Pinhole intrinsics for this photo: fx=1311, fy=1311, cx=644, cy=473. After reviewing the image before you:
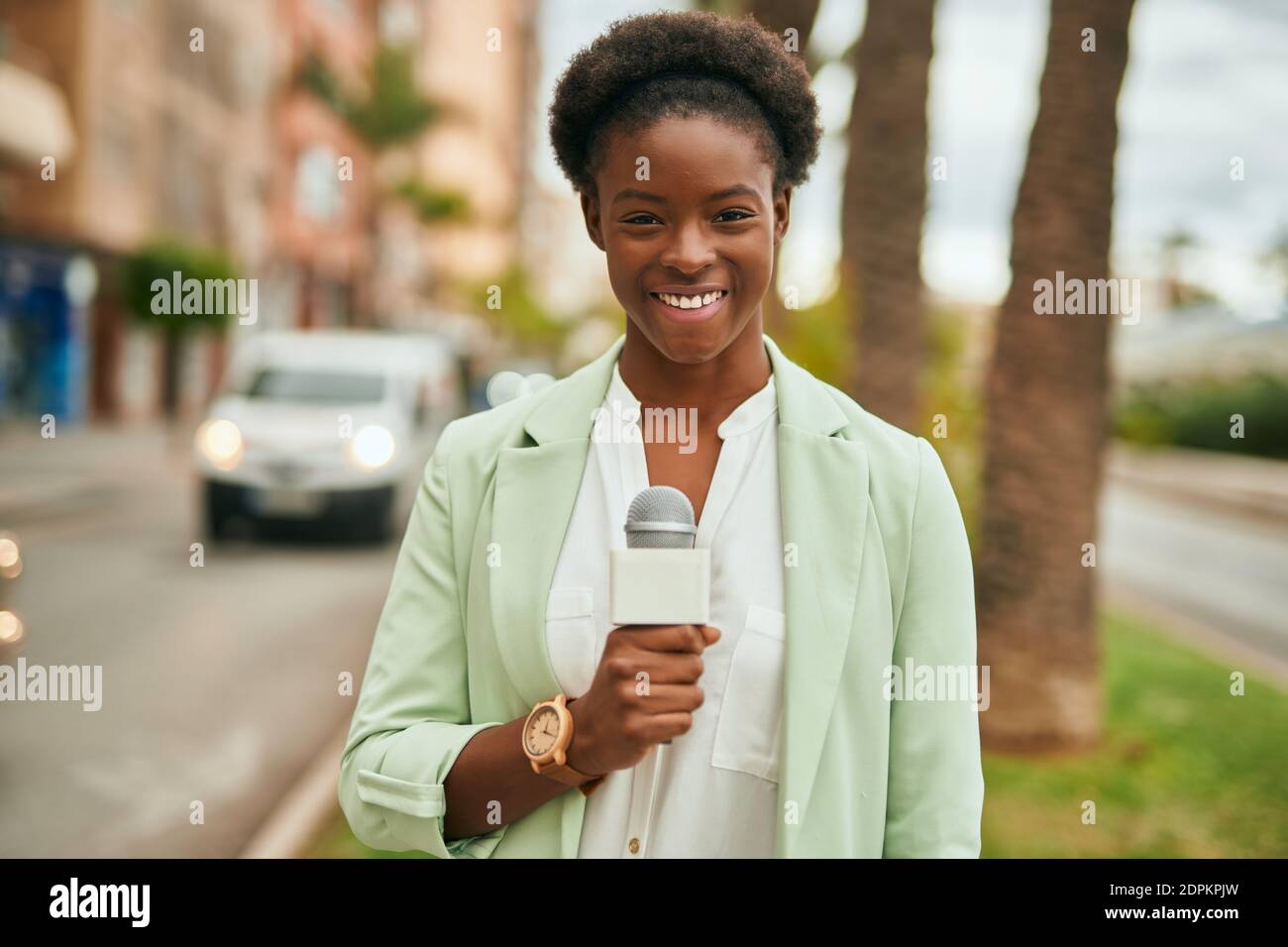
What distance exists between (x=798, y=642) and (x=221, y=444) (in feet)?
36.4

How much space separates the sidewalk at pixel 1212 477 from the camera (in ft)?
73.8

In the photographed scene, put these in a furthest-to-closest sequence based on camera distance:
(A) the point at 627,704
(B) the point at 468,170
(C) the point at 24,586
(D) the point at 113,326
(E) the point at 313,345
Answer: (B) the point at 468,170, (D) the point at 113,326, (E) the point at 313,345, (C) the point at 24,586, (A) the point at 627,704

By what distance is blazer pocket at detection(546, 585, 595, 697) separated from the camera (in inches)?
68.6

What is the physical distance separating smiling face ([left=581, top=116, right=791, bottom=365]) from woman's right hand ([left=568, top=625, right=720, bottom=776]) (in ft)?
1.45

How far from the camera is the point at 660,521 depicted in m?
1.55

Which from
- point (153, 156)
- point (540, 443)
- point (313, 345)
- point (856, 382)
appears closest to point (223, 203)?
point (153, 156)

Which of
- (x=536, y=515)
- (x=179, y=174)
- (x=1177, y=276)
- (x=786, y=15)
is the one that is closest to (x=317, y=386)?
(x=786, y=15)

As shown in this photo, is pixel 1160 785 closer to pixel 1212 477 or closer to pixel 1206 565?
pixel 1206 565

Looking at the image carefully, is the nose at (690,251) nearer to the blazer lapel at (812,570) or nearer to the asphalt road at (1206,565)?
the blazer lapel at (812,570)

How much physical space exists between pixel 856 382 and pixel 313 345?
25.0ft

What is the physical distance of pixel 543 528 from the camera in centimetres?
182

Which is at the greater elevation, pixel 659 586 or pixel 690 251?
pixel 690 251

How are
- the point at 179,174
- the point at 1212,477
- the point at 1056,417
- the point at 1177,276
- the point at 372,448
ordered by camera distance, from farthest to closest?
the point at 1177,276 → the point at 179,174 → the point at 1212,477 → the point at 372,448 → the point at 1056,417
